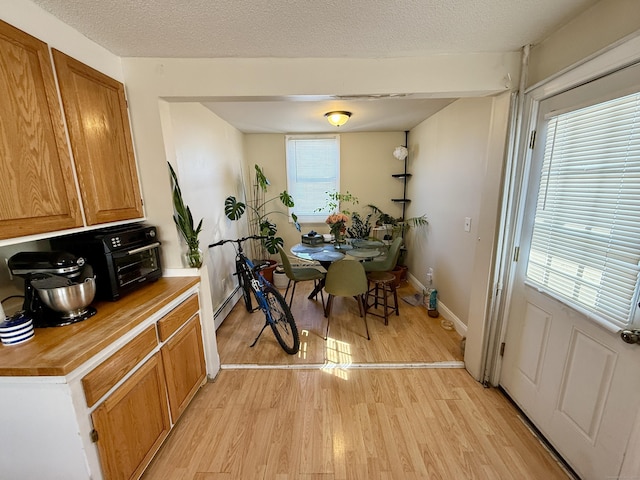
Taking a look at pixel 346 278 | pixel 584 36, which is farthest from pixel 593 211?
pixel 346 278

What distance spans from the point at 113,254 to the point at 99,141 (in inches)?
25.6

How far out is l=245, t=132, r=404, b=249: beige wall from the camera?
4.05 m

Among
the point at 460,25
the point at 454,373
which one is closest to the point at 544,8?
the point at 460,25

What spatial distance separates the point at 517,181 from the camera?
1.59 meters

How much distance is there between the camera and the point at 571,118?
4.26ft

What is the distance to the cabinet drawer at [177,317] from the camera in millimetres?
1416

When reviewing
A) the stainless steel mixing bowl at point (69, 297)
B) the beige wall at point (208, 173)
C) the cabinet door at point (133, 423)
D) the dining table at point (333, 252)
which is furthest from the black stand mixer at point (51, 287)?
the dining table at point (333, 252)

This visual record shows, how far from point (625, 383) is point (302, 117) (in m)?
3.33

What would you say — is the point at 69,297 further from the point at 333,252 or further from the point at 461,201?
the point at 461,201

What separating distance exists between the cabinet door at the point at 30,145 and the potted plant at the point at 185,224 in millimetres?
536

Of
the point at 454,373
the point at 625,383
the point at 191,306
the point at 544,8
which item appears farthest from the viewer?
the point at 454,373

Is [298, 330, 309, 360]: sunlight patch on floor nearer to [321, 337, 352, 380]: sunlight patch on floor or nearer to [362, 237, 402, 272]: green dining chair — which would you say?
[321, 337, 352, 380]: sunlight patch on floor

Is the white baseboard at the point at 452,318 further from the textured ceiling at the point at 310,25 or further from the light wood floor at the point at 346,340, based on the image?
the textured ceiling at the point at 310,25

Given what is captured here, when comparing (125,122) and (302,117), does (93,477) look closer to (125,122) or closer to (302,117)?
(125,122)
